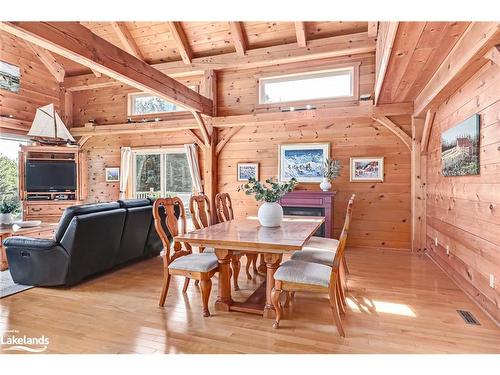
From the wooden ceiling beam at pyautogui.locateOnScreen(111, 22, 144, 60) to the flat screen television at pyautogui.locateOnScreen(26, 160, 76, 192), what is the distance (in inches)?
119

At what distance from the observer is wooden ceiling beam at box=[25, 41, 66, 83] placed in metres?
6.79

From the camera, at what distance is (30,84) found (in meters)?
6.82

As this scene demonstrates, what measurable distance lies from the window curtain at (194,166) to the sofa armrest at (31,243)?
3.43 m

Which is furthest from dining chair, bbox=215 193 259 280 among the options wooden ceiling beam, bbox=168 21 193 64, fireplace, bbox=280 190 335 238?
wooden ceiling beam, bbox=168 21 193 64

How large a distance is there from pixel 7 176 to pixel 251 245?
6.95m

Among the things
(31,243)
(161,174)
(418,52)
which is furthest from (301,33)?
(31,243)

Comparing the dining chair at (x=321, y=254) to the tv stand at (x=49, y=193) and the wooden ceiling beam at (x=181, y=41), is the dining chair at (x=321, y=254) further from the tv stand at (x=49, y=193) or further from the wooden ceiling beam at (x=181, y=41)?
the tv stand at (x=49, y=193)

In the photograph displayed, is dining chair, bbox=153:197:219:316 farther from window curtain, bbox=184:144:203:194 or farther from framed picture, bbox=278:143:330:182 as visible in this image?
window curtain, bbox=184:144:203:194

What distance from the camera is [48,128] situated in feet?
21.9

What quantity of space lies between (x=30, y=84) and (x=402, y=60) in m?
7.70

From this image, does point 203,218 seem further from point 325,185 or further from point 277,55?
point 277,55
